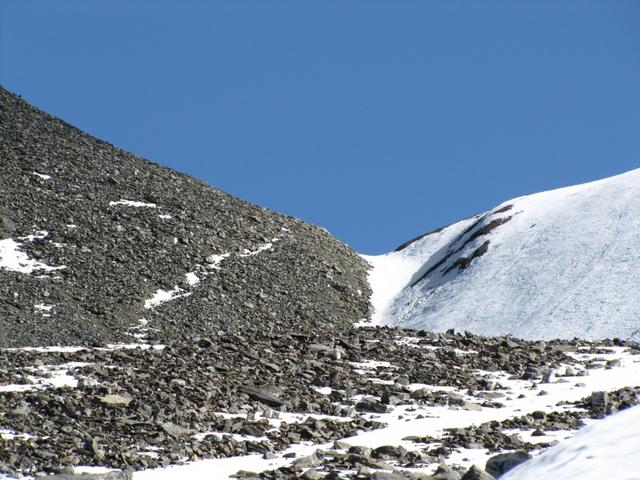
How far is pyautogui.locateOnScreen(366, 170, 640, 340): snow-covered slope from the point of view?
56.3 meters

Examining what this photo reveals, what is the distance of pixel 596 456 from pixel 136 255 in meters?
44.1

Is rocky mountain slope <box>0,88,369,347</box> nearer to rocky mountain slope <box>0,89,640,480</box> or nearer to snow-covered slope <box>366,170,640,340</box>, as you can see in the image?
rocky mountain slope <box>0,89,640,480</box>

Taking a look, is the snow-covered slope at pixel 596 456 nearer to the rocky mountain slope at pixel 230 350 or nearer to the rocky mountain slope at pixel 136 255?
the rocky mountain slope at pixel 230 350

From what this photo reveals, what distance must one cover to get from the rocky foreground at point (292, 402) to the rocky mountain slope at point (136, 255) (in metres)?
10.8

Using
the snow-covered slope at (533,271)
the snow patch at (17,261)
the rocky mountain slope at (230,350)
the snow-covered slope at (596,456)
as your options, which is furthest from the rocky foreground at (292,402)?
the snow-covered slope at (533,271)

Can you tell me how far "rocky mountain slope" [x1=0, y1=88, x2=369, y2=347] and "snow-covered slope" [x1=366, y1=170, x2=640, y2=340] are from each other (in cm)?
492

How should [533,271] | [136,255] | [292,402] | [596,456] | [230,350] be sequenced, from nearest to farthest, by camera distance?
[596,456], [292,402], [230,350], [136,255], [533,271]

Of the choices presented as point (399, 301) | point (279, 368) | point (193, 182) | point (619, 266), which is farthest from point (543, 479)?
point (193, 182)

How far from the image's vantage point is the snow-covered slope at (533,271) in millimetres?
56344

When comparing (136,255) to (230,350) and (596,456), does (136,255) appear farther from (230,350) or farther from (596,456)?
(596,456)

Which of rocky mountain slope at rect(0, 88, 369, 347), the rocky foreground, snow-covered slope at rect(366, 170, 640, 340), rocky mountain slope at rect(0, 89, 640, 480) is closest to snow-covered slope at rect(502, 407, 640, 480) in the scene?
rocky mountain slope at rect(0, 89, 640, 480)

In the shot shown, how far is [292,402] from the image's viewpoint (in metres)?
27.2

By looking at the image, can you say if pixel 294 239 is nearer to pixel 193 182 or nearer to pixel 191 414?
pixel 193 182

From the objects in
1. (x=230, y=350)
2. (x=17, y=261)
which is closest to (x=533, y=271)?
(x=17, y=261)
